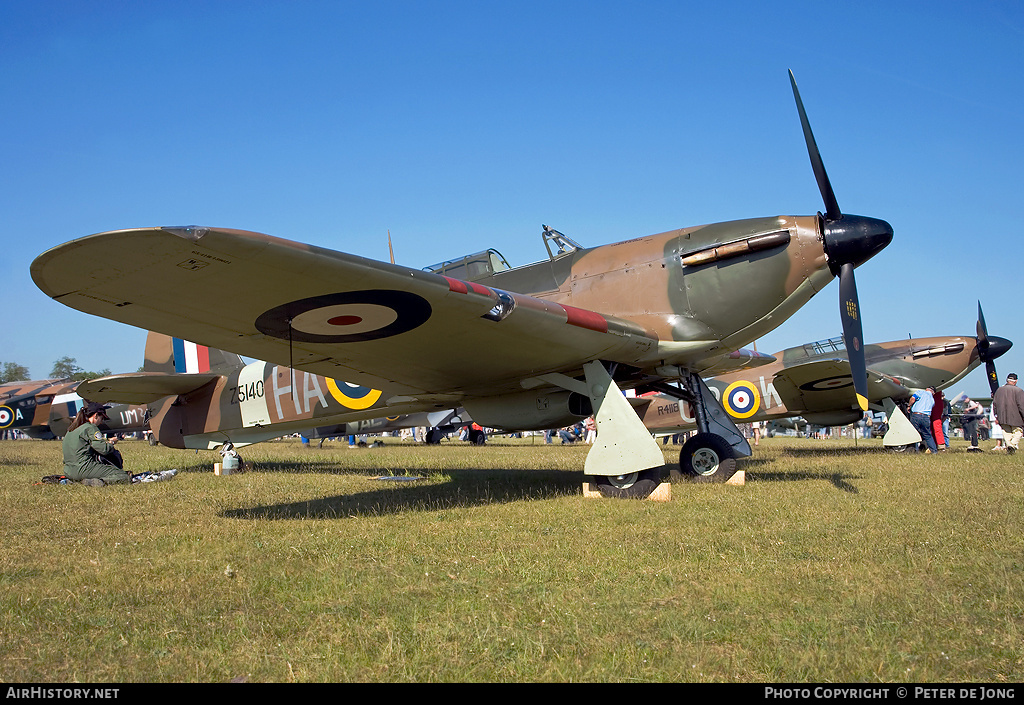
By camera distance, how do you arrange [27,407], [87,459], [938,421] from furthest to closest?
[27,407] → [938,421] → [87,459]

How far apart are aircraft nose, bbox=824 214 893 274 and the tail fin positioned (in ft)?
33.0

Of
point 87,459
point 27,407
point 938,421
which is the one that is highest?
point 27,407

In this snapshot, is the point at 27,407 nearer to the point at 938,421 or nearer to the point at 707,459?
the point at 707,459

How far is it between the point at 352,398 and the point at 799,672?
8.37m

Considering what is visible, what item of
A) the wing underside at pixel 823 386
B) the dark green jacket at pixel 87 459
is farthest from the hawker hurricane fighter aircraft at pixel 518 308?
the wing underside at pixel 823 386

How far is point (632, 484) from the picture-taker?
7371 mm

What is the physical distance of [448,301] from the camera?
235 inches

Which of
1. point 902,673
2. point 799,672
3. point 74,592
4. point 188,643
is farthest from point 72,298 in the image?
point 902,673

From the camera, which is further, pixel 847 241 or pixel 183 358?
pixel 183 358

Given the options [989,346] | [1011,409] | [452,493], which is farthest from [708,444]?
[989,346]

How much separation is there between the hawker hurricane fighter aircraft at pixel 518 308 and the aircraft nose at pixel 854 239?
2 cm

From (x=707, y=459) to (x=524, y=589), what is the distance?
5562 millimetres

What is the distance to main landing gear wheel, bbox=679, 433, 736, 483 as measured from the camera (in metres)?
8.53

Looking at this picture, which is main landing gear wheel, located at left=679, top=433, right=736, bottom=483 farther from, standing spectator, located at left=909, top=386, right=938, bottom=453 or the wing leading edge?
standing spectator, located at left=909, top=386, right=938, bottom=453
